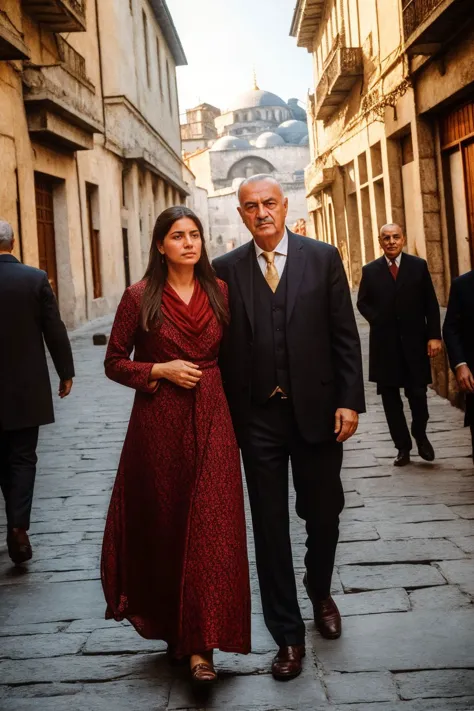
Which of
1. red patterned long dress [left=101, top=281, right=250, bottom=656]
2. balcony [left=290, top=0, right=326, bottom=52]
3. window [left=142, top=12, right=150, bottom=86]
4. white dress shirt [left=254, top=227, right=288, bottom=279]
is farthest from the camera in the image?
window [left=142, top=12, right=150, bottom=86]

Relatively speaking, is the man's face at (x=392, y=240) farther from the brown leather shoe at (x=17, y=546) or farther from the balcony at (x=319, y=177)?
the balcony at (x=319, y=177)

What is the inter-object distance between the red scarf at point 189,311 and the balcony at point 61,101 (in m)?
12.0

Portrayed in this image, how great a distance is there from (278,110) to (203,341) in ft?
281

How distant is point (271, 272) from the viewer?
12.4 ft

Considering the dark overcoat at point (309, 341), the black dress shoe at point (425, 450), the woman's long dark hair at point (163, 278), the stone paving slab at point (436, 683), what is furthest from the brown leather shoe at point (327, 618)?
the black dress shoe at point (425, 450)

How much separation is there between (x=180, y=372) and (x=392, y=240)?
13.5 ft

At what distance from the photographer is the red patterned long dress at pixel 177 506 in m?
3.47

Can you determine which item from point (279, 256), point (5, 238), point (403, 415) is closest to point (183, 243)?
point (279, 256)

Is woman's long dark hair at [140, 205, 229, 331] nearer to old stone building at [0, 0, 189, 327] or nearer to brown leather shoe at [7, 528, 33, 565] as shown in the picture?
brown leather shoe at [7, 528, 33, 565]

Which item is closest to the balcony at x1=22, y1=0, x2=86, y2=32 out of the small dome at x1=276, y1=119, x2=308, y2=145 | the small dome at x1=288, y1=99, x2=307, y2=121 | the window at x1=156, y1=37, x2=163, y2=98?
the window at x1=156, y1=37, x2=163, y2=98

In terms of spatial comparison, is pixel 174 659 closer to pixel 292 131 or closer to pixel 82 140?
pixel 82 140

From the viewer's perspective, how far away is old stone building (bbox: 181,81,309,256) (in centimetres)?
5744

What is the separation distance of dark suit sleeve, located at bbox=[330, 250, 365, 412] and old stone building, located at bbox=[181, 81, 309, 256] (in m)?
43.9

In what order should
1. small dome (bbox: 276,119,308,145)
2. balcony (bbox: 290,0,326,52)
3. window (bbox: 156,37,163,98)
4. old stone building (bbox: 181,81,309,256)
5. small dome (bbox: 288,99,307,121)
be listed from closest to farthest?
1. balcony (bbox: 290,0,326,52)
2. window (bbox: 156,37,163,98)
3. old stone building (bbox: 181,81,309,256)
4. small dome (bbox: 276,119,308,145)
5. small dome (bbox: 288,99,307,121)
